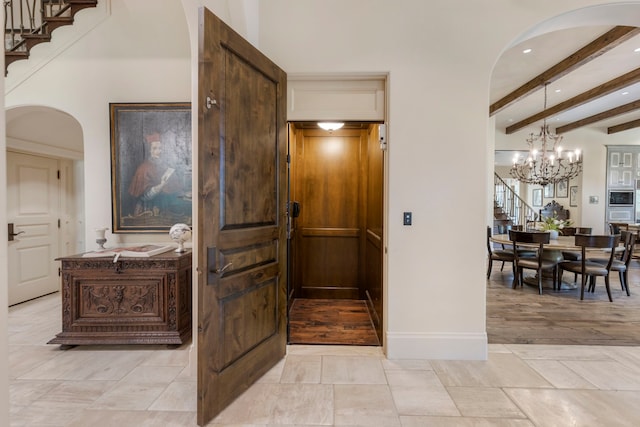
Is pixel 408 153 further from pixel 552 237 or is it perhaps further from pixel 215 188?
pixel 552 237

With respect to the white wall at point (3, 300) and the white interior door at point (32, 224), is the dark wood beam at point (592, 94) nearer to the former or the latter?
the white wall at point (3, 300)

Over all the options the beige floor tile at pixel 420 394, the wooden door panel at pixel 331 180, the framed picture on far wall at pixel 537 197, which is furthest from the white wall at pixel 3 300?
the framed picture on far wall at pixel 537 197

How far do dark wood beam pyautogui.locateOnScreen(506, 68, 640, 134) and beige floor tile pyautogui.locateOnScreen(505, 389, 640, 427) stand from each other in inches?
211

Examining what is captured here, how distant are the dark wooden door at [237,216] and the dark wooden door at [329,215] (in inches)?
65.1

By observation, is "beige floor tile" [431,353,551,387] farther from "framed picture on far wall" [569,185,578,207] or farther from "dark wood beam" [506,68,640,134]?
"framed picture on far wall" [569,185,578,207]

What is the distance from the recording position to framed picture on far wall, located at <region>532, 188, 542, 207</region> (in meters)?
11.2

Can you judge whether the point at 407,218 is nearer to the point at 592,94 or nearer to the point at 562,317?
the point at 562,317

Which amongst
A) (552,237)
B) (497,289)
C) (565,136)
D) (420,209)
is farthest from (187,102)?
(565,136)

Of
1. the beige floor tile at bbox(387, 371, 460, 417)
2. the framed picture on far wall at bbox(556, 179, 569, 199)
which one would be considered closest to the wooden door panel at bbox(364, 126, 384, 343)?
the beige floor tile at bbox(387, 371, 460, 417)

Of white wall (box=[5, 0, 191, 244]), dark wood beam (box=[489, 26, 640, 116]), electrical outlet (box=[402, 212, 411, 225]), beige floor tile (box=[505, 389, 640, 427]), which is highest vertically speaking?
dark wood beam (box=[489, 26, 640, 116])

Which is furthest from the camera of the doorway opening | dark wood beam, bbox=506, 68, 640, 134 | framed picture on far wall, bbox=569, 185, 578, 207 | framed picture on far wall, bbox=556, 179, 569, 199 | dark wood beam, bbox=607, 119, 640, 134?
framed picture on far wall, bbox=556, 179, 569, 199

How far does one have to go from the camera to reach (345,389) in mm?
2188

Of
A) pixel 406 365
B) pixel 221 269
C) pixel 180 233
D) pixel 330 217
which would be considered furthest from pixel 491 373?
pixel 180 233

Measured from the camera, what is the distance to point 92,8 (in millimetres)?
3039
